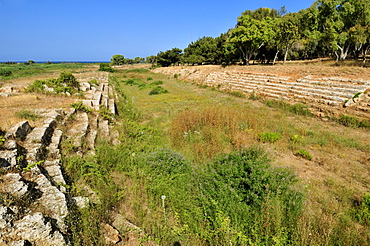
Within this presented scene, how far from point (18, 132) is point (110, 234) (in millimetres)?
3970

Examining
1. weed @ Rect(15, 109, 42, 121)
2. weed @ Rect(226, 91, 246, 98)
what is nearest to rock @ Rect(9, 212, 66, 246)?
weed @ Rect(15, 109, 42, 121)

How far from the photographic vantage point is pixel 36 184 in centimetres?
354

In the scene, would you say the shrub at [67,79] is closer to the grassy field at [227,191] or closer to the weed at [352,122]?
the grassy field at [227,191]

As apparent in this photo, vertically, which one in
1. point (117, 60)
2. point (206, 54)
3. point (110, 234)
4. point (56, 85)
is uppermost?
point (117, 60)

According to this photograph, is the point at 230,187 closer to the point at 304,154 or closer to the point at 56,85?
the point at 304,154

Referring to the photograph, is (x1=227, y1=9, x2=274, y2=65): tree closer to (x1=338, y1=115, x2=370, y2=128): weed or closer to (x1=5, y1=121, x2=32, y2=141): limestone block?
(x1=338, y1=115, x2=370, y2=128): weed

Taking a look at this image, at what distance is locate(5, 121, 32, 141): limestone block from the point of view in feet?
15.5

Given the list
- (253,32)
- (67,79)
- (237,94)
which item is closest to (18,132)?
(67,79)

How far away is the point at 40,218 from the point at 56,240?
0.43m

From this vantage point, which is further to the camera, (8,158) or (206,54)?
(206,54)

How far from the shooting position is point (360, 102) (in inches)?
386

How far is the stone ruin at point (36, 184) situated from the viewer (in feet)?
8.68

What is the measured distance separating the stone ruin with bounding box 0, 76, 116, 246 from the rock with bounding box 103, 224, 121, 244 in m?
0.58

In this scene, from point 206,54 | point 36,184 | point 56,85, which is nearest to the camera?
point 36,184
